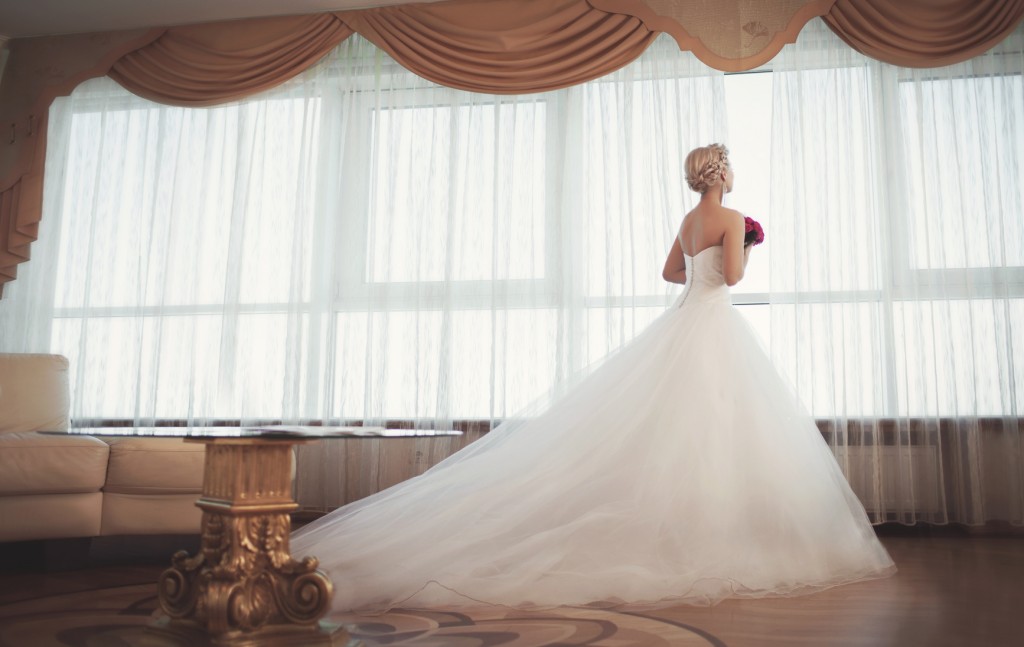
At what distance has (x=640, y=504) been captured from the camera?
8.50ft

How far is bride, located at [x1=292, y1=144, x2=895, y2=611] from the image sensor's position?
91.2 inches

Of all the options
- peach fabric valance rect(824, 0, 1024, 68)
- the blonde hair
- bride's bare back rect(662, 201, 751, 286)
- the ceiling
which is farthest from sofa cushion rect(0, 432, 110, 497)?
peach fabric valance rect(824, 0, 1024, 68)

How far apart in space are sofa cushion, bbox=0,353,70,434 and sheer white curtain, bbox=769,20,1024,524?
3.38 metres

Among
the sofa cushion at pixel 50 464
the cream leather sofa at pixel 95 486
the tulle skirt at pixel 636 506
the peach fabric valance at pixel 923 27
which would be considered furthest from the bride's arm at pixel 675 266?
the sofa cushion at pixel 50 464

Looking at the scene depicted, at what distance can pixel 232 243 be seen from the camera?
182 inches

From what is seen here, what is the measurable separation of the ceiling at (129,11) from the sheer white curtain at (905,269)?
242 cm

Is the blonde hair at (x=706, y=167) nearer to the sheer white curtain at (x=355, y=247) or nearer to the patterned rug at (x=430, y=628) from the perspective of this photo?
the sheer white curtain at (x=355, y=247)

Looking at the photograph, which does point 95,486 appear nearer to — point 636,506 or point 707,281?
point 636,506

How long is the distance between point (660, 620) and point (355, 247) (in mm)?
2997

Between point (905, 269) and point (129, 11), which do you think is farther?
point (129, 11)

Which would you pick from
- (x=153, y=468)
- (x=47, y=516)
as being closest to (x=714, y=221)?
(x=153, y=468)

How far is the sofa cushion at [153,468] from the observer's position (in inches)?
123

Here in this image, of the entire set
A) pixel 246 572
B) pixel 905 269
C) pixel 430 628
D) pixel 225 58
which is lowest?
pixel 430 628

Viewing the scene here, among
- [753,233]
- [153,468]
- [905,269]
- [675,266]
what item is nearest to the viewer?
[153,468]
